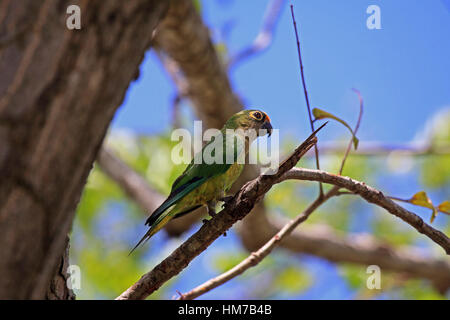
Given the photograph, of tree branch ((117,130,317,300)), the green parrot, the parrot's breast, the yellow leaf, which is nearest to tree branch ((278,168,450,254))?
tree branch ((117,130,317,300))

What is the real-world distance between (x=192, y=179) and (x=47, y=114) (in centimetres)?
238

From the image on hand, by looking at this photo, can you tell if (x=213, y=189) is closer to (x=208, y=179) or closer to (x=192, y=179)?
(x=208, y=179)

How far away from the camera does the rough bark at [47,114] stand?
1521 millimetres

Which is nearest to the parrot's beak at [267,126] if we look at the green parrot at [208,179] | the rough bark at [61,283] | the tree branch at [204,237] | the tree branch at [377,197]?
the green parrot at [208,179]

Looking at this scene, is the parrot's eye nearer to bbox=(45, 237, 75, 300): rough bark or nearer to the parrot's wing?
the parrot's wing

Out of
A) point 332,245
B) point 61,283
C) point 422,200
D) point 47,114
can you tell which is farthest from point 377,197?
point 332,245

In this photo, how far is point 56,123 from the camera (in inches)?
62.3

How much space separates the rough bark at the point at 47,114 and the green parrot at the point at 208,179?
185 cm

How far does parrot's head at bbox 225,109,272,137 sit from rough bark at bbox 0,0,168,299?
3079mm

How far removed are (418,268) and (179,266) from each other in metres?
6.29

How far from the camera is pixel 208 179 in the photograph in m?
4.01

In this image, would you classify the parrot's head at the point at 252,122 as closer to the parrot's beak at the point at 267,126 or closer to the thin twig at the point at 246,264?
the parrot's beak at the point at 267,126

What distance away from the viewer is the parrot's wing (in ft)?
12.1
